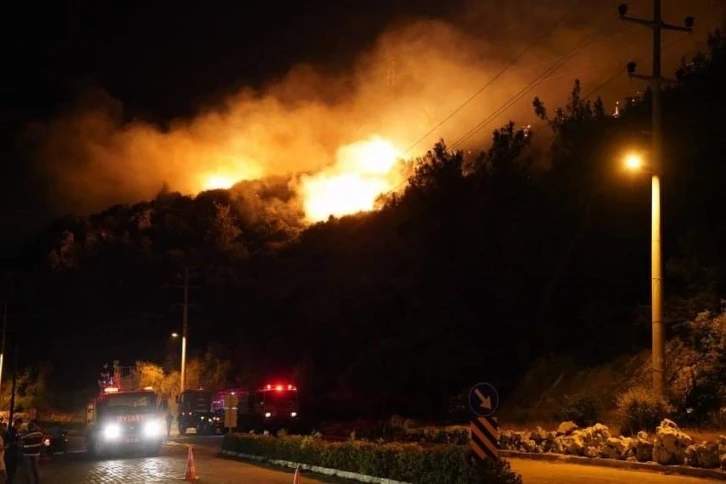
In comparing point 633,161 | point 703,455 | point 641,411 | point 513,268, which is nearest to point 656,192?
point 633,161

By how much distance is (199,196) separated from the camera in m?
122

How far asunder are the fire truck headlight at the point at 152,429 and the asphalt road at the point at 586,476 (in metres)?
16.1

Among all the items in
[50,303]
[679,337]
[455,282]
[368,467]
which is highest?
[50,303]

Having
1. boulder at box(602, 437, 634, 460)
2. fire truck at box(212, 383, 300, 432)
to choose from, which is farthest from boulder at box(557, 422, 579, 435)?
fire truck at box(212, 383, 300, 432)

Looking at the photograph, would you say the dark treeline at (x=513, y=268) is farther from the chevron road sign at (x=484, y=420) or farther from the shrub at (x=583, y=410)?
the chevron road sign at (x=484, y=420)

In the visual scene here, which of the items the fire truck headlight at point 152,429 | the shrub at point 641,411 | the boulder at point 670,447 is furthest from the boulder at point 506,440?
the fire truck headlight at point 152,429

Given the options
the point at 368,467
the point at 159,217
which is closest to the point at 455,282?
the point at 368,467

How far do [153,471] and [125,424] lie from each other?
8910 millimetres

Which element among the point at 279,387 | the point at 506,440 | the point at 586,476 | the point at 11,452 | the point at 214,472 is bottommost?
the point at 214,472

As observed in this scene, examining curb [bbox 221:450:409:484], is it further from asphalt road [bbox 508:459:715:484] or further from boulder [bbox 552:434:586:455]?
boulder [bbox 552:434:586:455]

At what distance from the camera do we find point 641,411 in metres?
20.9

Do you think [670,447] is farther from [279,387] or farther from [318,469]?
[279,387]

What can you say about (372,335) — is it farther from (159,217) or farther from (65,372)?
(159,217)

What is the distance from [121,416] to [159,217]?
8791cm
